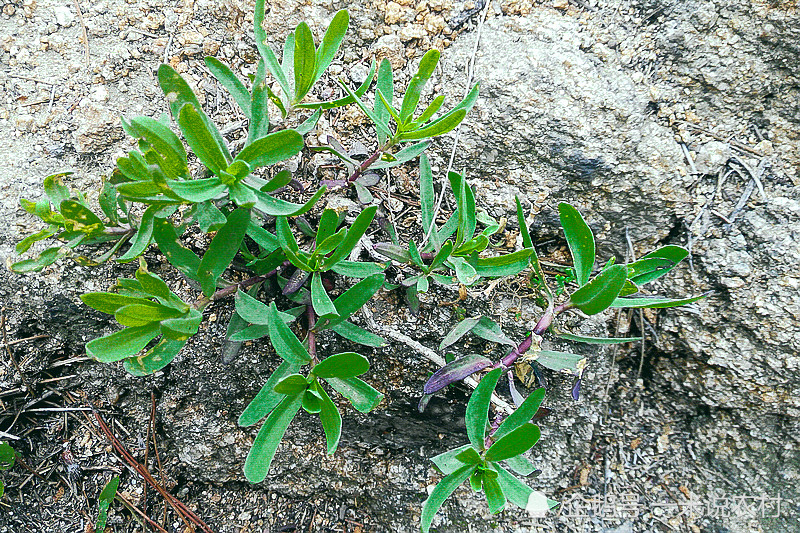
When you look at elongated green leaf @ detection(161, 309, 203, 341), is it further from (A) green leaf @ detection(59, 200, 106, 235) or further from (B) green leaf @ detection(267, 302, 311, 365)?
(A) green leaf @ detection(59, 200, 106, 235)

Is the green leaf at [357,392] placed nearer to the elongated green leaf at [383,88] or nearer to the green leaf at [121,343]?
the green leaf at [121,343]

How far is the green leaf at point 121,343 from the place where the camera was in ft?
4.76

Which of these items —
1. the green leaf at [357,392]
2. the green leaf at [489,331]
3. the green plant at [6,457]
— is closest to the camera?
the green leaf at [357,392]

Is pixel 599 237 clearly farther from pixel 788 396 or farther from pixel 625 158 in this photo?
pixel 788 396

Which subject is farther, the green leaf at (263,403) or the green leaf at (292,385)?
the green leaf at (263,403)

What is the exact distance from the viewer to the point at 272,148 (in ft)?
5.00

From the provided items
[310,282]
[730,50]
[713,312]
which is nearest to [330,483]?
[310,282]

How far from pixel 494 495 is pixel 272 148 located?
1265 millimetres

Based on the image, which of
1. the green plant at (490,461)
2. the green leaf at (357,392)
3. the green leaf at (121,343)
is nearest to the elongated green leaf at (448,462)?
the green plant at (490,461)

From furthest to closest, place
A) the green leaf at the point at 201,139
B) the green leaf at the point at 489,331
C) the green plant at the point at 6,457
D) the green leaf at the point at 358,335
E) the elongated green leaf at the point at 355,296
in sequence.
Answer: the green plant at the point at 6,457 → the green leaf at the point at 489,331 → the green leaf at the point at 358,335 → the elongated green leaf at the point at 355,296 → the green leaf at the point at 201,139

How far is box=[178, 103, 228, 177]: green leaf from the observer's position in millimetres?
1385

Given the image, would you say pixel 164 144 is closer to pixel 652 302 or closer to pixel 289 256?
pixel 289 256

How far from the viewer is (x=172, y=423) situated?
2203 mm

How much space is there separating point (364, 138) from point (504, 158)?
579 millimetres
